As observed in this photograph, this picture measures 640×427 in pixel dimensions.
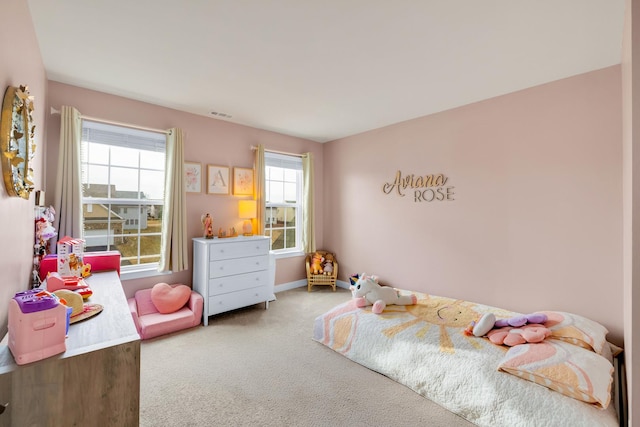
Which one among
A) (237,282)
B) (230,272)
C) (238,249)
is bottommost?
(237,282)

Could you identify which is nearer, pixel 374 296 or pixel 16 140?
pixel 16 140

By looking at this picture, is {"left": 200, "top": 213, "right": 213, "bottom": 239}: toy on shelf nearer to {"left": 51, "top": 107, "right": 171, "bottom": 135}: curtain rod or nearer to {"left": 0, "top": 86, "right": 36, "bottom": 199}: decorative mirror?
{"left": 51, "top": 107, "right": 171, "bottom": 135}: curtain rod

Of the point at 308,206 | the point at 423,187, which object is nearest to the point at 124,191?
the point at 308,206

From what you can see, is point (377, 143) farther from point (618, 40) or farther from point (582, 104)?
point (618, 40)

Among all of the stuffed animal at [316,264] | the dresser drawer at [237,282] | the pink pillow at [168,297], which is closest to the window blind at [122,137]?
the pink pillow at [168,297]

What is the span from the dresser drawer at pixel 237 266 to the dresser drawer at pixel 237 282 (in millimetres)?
51

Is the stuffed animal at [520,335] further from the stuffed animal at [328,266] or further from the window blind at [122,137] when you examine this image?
the window blind at [122,137]

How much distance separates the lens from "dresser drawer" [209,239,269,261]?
329cm

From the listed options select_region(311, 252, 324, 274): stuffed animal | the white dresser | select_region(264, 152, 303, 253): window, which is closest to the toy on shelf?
the white dresser

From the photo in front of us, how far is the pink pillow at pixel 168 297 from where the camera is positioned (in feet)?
10.1

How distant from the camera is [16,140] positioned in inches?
57.1

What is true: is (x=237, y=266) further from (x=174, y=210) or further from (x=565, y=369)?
(x=565, y=369)

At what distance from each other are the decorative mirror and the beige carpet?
157cm

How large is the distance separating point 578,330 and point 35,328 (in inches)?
130
